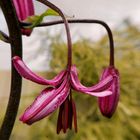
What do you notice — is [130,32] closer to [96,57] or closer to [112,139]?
[96,57]

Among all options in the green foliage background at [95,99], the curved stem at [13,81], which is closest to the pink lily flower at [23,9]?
the curved stem at [13,81]

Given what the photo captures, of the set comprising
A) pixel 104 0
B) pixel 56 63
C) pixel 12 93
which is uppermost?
pixel 12 93

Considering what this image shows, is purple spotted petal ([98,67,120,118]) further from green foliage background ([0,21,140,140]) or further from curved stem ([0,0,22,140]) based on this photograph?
green foliage background ([0,21,140,140])

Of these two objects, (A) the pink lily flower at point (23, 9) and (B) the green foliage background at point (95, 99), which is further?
(B) the green foliage background at point (95, 99)

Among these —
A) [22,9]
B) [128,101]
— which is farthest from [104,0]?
[22,9]

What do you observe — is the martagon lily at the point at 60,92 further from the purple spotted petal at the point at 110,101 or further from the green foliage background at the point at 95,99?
the green foliage background at the point at 95,99
